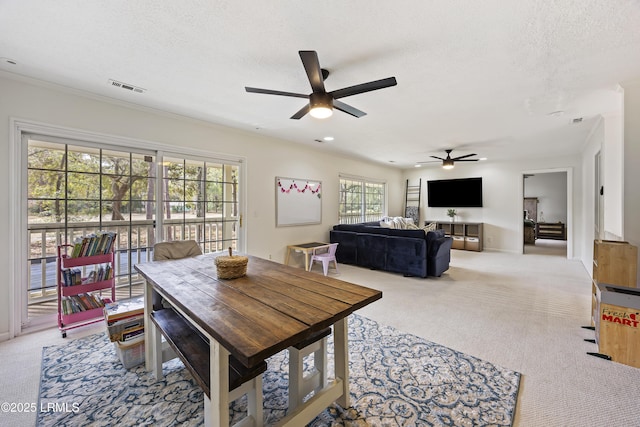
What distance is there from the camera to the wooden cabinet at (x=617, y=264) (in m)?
2.26

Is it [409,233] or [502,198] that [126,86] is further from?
[502,198]

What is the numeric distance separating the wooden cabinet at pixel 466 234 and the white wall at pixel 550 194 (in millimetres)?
4166

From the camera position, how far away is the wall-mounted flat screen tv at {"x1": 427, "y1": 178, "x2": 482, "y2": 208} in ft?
23.6

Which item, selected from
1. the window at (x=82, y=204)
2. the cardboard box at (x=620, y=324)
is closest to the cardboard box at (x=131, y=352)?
the window at (x=82, y=204)

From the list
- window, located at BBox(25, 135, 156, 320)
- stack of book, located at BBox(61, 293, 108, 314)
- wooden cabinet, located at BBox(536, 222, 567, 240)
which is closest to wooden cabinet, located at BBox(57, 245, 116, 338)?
stack of book, located at BBox(61, 293, 108, 314)

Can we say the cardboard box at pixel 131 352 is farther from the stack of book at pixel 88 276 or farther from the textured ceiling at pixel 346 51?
the textured ceiling at pixel 346 51

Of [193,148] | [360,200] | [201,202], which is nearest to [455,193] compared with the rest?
[360,200]

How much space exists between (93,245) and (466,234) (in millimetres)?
7930

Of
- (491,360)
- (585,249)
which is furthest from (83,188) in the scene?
(585,249)

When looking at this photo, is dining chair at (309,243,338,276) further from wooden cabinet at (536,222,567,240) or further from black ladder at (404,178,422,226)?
wooden cabinet at (536,222,567,240)

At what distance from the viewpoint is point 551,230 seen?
29.8 feet

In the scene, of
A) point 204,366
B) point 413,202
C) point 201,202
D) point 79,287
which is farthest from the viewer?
point 413,202

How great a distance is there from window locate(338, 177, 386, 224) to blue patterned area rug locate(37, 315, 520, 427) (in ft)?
14.0

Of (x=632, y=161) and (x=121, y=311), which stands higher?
(x=632, y=161)
